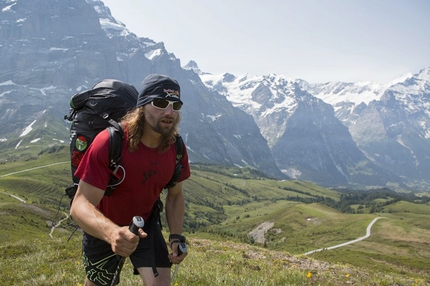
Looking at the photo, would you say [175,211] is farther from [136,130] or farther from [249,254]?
[249,254]

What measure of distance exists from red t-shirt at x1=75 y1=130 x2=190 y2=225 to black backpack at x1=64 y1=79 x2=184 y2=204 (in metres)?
0.20

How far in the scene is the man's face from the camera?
638 centimetres

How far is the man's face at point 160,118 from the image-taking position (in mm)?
6375

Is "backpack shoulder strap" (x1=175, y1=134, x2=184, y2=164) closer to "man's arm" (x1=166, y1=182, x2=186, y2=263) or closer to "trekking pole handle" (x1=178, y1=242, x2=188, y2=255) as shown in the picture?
"man's arm" (x1=166, y1=182, x2=186, y2=263)

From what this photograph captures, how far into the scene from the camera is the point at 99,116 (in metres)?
6.93

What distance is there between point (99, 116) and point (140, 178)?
5.41ft

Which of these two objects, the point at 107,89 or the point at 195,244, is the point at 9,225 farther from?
the point at 107,89

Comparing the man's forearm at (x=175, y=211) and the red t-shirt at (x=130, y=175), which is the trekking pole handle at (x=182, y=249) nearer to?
the man's forearm at (x=175, y=211)

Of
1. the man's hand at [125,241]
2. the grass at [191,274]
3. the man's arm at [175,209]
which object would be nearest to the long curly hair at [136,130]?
the man's arm at [175,209]

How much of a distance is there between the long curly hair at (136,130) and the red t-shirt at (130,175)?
0.13 meters

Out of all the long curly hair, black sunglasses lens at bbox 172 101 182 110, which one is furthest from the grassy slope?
black sunglasses lens at bbox 172 101 182 110

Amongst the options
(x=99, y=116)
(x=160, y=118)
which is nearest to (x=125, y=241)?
(x=160, y=118)

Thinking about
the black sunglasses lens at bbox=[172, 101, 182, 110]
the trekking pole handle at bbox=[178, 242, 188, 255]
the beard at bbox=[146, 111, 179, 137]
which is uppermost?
the black sunglasses lens at bbox=[172, 101, 182, 110]

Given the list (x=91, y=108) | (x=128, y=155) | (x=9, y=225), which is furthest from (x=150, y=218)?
(x=9, y=225)
